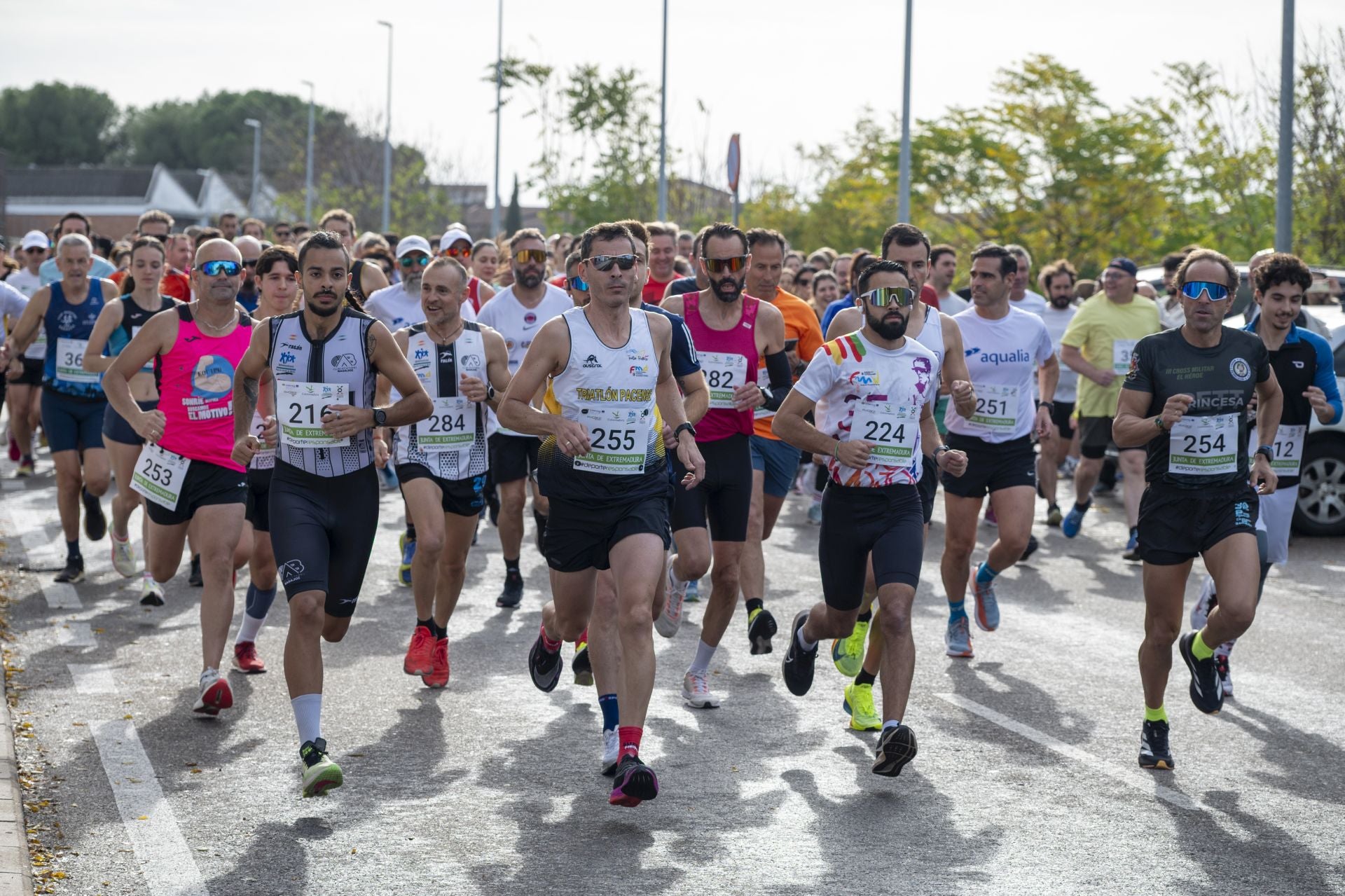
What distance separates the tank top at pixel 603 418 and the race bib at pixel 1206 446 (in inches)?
86.0

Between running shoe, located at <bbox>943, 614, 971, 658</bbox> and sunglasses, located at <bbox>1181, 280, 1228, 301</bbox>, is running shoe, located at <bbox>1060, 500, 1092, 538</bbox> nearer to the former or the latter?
running shoe, located at <bbox>943, 614, 971, 658</bbox>

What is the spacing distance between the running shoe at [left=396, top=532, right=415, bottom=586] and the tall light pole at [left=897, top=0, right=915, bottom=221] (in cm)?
1149

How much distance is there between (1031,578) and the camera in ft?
38.8

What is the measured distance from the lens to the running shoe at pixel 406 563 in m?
11.3

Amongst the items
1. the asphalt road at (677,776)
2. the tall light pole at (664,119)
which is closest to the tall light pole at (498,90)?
the tall light pole at (664,119)

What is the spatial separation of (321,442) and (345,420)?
16cm

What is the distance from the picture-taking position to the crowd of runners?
6.43 meters

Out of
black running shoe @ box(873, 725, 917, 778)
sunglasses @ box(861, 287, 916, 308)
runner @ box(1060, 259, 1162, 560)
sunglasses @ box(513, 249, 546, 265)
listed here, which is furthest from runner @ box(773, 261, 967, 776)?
runner @ box(1060, 259, 1162, 560)

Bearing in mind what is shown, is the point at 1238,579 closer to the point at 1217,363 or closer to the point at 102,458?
the point at 1217,363

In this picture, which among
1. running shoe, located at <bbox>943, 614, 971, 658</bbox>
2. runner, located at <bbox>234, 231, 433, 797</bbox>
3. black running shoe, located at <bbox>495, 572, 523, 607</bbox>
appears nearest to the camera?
runner, located at <bbox>234, 231, 433, 797</bbox>

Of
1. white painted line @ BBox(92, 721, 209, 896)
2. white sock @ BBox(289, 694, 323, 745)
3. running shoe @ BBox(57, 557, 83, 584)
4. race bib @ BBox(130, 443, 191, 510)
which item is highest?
race bib @ BBox(130, 443, 191, 510)

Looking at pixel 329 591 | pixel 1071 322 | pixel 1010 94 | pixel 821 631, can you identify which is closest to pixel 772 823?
pixel 821 631

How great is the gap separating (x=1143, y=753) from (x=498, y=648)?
3691 mm

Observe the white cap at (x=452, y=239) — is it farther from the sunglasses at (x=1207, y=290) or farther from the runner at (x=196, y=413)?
the sunglasses at (x=1207, y=290)
